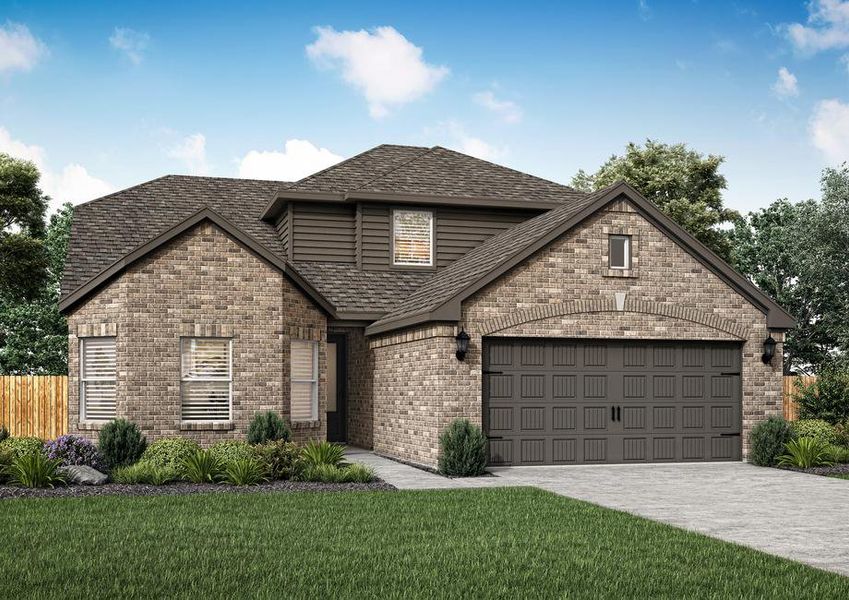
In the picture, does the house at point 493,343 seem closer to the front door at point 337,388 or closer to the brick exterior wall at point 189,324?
the brick exterior wall at point 189,324

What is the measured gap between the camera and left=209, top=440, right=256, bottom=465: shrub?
57.9 feet

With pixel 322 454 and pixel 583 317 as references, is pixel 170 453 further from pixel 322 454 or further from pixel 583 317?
pixel 583 317

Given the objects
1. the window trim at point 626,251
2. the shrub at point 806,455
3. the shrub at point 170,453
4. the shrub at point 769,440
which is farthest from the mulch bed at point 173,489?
the shrub at point 806,455

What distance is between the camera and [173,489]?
53.2 ft

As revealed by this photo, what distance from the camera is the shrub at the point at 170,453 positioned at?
17.5 meters

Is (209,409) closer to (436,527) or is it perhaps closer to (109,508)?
(109,508)

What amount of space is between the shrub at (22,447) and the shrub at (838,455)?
48.8 feet

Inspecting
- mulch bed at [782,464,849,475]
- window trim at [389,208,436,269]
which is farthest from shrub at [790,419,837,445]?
window trim at [389,208,436,269]

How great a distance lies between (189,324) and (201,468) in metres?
4.80

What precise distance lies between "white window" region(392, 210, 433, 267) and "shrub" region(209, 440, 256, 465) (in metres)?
8.97

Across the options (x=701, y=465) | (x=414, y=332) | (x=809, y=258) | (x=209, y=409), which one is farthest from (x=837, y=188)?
(x=209, y=409)

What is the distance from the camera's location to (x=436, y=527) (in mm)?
12625

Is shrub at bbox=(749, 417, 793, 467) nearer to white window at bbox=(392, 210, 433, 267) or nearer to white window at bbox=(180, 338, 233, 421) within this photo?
white window at bbox=(392, 210, 433, 267)

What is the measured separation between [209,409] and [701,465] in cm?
1000
